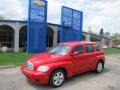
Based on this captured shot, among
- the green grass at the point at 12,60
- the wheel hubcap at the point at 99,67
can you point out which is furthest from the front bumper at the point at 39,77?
the green grass at the point at 12,60

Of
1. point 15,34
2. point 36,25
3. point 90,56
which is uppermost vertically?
point 36,25

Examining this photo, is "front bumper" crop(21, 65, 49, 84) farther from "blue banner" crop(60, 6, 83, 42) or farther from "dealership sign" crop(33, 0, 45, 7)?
"blue banner" crop(60, 6, 83, 42)

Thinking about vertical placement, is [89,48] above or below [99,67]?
above

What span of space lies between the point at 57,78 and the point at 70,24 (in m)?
14.4

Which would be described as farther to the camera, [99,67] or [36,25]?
[36,25]

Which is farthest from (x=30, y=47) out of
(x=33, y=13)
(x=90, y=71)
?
(x=90, y=71)

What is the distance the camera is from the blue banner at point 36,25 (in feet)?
59.6

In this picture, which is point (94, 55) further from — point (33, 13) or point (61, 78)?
point (33, 13)

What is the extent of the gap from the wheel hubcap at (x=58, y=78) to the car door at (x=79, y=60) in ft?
3.01

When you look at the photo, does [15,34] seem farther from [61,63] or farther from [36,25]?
[61,63]

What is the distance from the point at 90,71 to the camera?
35.2 ft

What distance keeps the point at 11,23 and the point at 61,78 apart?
49.1 ft

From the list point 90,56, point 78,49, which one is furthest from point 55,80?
point 90,56

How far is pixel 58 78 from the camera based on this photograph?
802 cm
